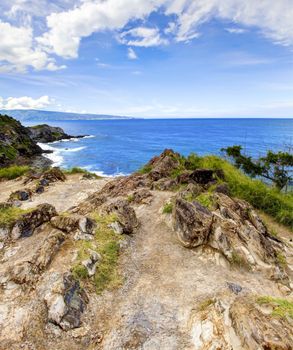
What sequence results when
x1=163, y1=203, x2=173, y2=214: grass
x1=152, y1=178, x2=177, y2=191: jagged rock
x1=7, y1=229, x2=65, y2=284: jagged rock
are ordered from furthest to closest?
x1=152, y1=178, x2=177, y2=191: jagged rock < x1=163, y1=203, x2=173, y2=214: grass < x1=7, y1=229, x2=65, y2=284: jagged rock

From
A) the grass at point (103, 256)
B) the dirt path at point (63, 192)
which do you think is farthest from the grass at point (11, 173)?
the grass at point (103, 256)

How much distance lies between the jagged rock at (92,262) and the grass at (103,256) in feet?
0.46

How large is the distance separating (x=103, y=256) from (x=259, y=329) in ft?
25.3

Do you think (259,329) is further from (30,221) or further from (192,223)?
(30,221)

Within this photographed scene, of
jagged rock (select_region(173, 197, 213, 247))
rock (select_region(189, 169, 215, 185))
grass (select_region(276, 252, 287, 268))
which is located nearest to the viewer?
jagged rock (select_region(173, 197, 213, 247))

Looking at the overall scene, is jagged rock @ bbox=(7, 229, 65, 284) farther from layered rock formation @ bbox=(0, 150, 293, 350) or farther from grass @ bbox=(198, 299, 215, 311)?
grass @ bbox=(198, 299, 215, 311)

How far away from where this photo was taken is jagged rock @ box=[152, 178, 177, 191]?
23.4 meters

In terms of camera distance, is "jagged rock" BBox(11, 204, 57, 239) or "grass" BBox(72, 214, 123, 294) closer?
"grass" BBox(72, 214, 123, 294)

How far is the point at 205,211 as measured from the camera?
1584 centimetres

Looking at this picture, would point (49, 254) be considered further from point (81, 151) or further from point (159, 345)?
point (81, 151)

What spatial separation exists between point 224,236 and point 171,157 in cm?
1639

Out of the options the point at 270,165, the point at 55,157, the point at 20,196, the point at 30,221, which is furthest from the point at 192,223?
the point at 55,157

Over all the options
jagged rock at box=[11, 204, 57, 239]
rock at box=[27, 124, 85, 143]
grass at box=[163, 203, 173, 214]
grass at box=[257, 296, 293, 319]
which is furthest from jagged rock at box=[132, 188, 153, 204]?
rock at box=[27, 124, 85, 143]

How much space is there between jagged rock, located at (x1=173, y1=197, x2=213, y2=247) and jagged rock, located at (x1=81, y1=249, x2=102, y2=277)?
4912 mm
